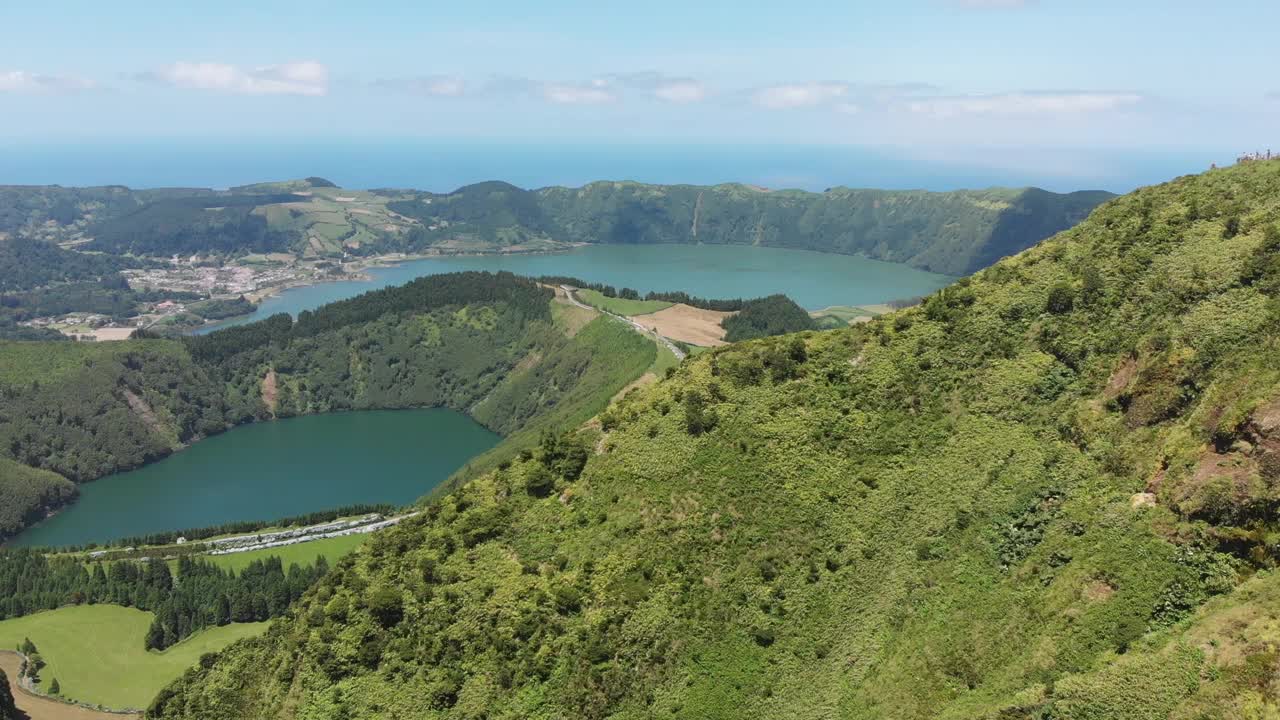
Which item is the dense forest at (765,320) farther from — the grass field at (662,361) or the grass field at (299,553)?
the grass field at (299,553)

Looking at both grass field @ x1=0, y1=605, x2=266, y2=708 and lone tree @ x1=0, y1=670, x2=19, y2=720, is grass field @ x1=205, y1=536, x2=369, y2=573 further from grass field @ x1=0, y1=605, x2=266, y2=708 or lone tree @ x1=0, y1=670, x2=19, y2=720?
lone tree @ x1=0, y1=670, x2=19, y2=720

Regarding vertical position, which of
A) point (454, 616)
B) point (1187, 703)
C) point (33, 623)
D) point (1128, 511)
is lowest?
point (33, 623)

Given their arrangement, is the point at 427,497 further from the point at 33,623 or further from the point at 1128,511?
the point at 1128,511

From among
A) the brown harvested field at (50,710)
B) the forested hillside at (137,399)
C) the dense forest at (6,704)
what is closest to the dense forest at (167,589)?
the brown harvested field at (50,710)

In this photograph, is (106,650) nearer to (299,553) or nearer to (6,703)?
(6,703)

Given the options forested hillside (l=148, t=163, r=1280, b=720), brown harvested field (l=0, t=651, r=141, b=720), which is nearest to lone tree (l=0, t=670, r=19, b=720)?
brown harvested field (l=0, t=651, r=141, b=720)

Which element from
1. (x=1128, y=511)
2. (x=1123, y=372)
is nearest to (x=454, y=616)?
(x=1128, y=511)

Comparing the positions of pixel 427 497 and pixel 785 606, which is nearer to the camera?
pixel 785 606
